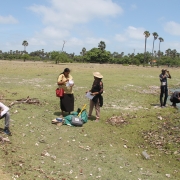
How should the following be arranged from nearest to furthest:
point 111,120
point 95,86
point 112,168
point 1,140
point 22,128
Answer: point 112,168 → point 1,140 → point 22,128 → point 95,86 → point 111,120

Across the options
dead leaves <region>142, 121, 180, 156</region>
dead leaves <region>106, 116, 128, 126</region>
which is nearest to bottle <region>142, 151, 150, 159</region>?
dead leaves <region>142, 121, 180, 156</region>

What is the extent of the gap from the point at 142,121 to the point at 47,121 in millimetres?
4155

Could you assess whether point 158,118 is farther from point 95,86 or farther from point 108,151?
point 108,151

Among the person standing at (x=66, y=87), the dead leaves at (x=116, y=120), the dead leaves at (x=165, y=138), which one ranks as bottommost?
the dead leaves at (x=165, y=138)

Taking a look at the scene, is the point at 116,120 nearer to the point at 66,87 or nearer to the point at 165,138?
the point at 165,138

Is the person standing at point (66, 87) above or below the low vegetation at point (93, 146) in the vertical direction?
above

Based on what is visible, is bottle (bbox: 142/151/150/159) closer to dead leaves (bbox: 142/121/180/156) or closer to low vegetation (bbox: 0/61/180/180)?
low vegetation (bbox: 0/61/180/180)

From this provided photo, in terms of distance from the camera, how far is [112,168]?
6.99 m

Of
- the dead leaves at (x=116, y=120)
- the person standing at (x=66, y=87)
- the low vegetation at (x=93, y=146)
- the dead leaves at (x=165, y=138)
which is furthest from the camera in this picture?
the dead leaves at (x=116, y=120)

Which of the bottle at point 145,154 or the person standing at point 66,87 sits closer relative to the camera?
the bottle at point 145,154

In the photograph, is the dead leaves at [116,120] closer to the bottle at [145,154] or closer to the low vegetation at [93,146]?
the low vegetation at [93,146]

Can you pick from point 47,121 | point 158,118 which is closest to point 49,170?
point 47,121

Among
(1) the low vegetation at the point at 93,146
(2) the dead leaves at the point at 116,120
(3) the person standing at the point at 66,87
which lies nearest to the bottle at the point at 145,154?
(1) the low vegetation at the point at 93,146

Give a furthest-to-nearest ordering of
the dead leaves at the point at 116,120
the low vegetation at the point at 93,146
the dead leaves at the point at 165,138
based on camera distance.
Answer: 1. the dead leaves at the point at 116,120
2. the dead leaves at the point at 165,138
3. the low vegetation at the point at 93,146
